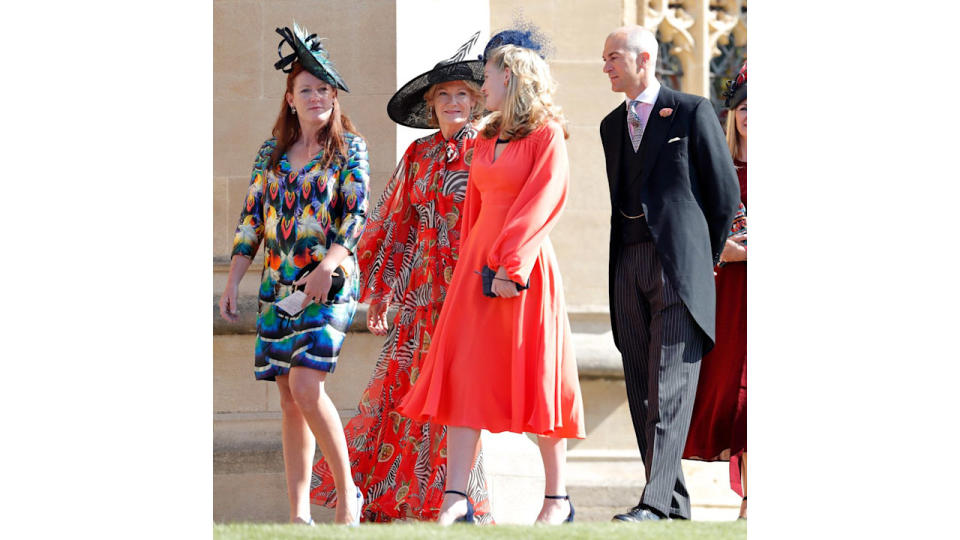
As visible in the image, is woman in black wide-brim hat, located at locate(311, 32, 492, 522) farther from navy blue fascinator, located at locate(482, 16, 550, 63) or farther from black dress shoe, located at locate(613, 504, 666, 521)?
black dress shoe, located at locate(613, 504, 666, 521)

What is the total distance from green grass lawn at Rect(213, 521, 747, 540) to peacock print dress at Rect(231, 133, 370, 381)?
1.16 m

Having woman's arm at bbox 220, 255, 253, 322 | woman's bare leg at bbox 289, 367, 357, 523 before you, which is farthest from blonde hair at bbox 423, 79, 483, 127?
woman's bare leg at bbox 289, 367, 357, 523

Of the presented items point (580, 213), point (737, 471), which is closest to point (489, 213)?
point (737, 471)

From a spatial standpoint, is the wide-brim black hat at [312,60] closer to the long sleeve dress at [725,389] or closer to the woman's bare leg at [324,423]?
the woman's bare leg at [324,423]

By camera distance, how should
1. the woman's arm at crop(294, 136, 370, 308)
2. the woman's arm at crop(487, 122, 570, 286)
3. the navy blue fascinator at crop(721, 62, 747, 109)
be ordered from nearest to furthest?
the woman's arm at crop(487, 122, 570, 286) < the woman's arm at crop(294, 136, 370, 308) < the navy blue fascinator at crop(721, 62, 747, 109)

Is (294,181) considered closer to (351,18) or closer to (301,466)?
(301,466)

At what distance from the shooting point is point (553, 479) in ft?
22.4

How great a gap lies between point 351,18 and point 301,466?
303 centimetres

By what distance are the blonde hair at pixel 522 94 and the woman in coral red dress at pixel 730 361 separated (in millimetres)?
1293

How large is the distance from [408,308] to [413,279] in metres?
0.14

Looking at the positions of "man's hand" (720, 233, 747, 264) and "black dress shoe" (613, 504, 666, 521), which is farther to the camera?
"man's hand" (720, 233, 747, 264)

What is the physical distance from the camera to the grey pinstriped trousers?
6777 millimetres

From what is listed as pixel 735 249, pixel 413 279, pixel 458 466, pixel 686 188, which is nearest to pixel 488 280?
pixel 458 466

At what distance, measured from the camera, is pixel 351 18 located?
940cm
